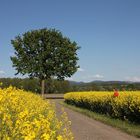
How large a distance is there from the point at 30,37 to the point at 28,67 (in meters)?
3.79

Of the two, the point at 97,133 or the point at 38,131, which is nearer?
the point at 38,131

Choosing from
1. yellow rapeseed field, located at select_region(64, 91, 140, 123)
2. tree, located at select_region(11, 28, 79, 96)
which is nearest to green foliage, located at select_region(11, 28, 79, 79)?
tree, located at select_region(11, 28, 79, 96)

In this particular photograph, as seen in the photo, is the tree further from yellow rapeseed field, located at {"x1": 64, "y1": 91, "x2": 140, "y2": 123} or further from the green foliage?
yellow rapeseed field, located at {"x1": 64, "y1": 91, "x2": 140, "y2": 123}

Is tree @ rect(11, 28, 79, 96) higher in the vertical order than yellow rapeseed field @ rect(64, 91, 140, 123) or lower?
higher

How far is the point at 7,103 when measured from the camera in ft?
33.0

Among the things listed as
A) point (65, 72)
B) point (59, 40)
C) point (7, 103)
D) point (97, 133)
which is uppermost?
point (59, 40)

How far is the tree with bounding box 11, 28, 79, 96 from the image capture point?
56812 millimetres

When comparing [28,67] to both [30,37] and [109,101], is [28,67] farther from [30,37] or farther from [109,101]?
[109,101]

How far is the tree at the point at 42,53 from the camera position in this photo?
2237 inches

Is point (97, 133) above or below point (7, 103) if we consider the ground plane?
below

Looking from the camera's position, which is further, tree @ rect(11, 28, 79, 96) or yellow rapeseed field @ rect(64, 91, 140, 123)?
tree @ rect(11, 28, 79, 96)

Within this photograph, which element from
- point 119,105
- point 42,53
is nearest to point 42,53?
point 42,53

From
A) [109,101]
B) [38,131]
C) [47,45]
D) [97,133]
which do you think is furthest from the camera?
→ [47,45]

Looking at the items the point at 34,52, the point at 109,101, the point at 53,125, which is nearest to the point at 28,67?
the point at 34,52
